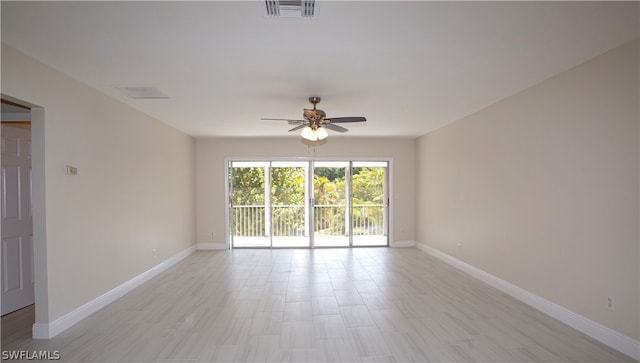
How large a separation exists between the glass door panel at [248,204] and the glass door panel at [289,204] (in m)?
0.23

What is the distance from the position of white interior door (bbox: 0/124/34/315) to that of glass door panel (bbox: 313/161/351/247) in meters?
4.73

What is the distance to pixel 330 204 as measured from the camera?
7.25m

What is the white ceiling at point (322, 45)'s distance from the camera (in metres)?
1.94

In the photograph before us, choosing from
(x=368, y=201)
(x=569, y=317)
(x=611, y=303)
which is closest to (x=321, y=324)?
(x=569, y=317)

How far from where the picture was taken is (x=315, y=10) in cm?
193

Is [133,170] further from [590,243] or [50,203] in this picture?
[590,243]

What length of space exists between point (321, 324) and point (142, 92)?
10.5 ft

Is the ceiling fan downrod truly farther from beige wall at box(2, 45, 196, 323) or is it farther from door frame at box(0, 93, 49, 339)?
door frame at box(0, 93, 49, 339)

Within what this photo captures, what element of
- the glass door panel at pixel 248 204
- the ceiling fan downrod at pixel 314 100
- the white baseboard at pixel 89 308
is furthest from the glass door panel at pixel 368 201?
the white baseboard at pixel 89 308

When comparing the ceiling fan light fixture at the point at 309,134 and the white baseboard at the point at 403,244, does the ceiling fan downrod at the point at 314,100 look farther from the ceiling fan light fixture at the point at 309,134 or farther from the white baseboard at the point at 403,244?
the white baseboard at the point at 403,244

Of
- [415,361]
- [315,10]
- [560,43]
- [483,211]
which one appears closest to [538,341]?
[415,361]

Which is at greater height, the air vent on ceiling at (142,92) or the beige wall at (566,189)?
the air vent on ceiling at (142,92)

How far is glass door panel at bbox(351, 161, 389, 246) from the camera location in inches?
280

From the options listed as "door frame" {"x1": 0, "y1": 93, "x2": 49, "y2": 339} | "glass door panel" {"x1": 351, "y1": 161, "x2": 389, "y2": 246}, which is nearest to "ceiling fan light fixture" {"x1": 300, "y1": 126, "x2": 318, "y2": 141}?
"door frame" {"x1": 0, "y1": 93, "x2": 49, "y2": 339}
